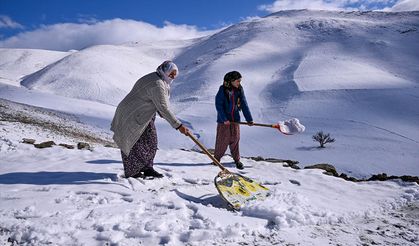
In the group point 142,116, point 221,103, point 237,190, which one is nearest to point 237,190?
point 237,190

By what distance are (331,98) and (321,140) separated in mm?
9476

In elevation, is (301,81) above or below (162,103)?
above

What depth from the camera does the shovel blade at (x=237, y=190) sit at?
4.28 metres

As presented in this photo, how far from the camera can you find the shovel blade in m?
4.28

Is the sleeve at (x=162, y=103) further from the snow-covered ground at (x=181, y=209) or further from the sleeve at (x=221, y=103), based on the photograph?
the sleeve at (x=221, y=103)

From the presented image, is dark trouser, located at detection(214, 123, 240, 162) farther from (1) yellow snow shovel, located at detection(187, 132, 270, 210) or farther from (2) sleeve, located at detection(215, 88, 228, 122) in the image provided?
(1) yellow snow shovel, located at detection(187, 132, 270, 210)

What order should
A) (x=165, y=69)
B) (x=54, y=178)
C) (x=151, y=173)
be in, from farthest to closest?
(x=151, y=173) → (x=54, y=178) → (x=165, y=69)

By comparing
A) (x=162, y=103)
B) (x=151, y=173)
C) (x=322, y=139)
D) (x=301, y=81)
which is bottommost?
(x=322, y=139)

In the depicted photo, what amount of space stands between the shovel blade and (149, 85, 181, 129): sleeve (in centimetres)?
94

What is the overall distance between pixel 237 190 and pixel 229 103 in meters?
2.34

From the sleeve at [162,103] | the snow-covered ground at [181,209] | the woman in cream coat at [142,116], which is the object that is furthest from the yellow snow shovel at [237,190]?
the sleeve at [162,103]

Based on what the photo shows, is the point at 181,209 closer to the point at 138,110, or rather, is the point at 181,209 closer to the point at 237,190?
the point at 237,190

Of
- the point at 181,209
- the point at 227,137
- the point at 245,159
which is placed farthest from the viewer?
the point at 245,159

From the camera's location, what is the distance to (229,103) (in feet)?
21.4
